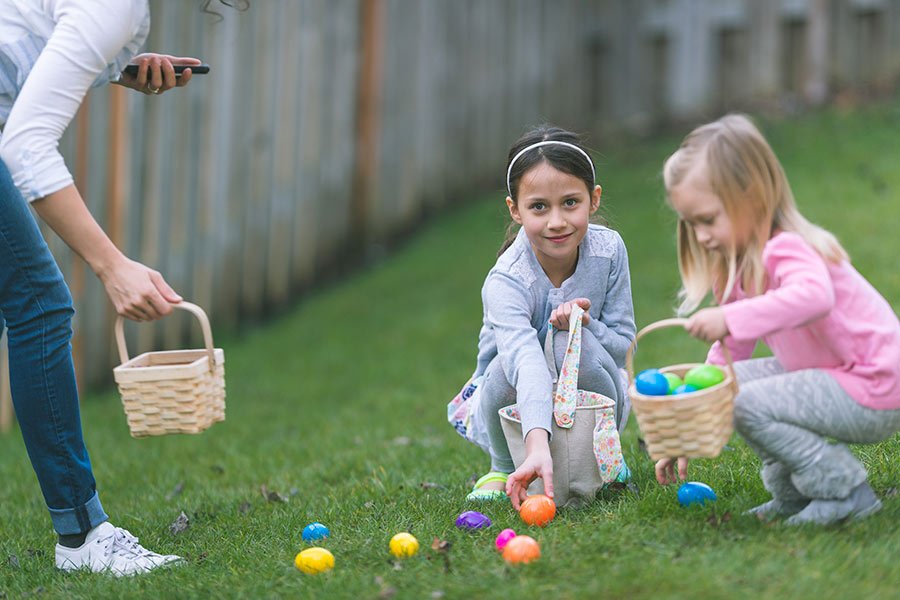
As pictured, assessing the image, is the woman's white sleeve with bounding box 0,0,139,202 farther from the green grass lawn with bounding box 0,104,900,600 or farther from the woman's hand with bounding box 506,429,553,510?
the woman's hand with bounding box 506,429,553,510

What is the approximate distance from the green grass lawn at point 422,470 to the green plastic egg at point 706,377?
38cm

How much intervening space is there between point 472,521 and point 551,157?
1162 mm

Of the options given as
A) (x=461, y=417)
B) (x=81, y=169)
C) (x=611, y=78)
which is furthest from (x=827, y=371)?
(x=611, y=78)

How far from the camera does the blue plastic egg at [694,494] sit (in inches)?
124

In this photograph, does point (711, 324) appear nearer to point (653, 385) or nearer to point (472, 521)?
point (653, 385)

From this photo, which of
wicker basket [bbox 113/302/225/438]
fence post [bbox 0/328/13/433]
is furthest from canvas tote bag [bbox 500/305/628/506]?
fence post [bbox 0/328/13/433]

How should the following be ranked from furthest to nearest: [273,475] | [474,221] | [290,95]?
[474,221] → [290,95] → [273,475]

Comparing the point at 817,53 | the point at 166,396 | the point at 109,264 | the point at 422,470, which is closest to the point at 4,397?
the point at 422,470

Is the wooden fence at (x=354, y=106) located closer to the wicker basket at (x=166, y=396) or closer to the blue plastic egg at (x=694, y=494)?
the wicker basket at (x=166, y=396)

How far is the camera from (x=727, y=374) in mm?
2934

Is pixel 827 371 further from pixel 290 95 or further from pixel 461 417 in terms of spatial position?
pixel 290 95

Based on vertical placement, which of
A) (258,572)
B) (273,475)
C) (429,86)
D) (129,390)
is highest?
(429,86)

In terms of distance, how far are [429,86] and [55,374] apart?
6.82m

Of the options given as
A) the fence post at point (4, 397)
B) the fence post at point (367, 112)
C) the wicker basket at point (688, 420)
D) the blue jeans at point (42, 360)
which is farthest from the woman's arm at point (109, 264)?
the fence post at point (367, 112)
